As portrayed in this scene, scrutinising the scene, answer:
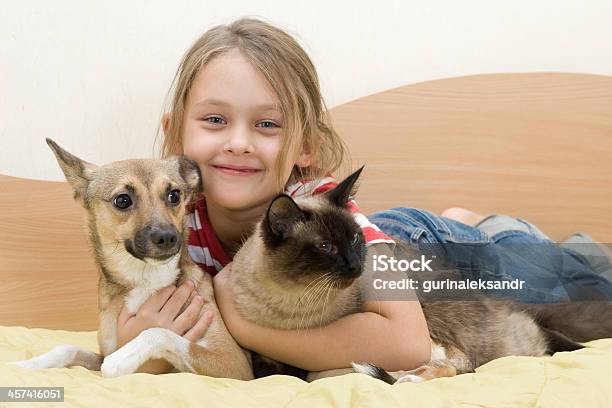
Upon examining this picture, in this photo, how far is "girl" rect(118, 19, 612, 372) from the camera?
176cm

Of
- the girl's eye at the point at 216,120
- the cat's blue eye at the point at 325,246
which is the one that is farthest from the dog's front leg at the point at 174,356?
the girl's eye at the point at 216,120

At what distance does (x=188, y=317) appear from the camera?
1.77 m

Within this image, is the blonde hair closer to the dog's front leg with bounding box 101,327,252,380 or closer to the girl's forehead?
the girl's forehead

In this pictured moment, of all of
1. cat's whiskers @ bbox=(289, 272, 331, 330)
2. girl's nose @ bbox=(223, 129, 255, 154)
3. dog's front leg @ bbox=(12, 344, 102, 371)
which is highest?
girl's nose @ bbox=(223, 129, 255, 154)

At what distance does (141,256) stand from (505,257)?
145cm

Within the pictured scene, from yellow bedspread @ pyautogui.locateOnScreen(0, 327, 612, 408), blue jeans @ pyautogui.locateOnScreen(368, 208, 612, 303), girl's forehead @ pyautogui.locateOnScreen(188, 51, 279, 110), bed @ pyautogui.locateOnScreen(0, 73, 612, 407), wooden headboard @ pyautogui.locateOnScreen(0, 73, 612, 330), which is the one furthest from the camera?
wooden headboard @ pyautogui.locateOnScreen(0, 73, 612, 330)

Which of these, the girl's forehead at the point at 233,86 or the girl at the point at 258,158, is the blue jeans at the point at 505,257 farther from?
the girl's forehead at the point at 233,86

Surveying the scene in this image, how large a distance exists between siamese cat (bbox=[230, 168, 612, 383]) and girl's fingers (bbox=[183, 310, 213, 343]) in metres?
0.09

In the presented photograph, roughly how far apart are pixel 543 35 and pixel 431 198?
104 cm

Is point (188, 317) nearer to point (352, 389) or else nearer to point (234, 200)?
point (234, 200)

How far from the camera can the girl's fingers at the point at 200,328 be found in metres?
1.74

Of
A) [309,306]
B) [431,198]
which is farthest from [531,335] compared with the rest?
[431,198]

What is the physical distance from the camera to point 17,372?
1474mm

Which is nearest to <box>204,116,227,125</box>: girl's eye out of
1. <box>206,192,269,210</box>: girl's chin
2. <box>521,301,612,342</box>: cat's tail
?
<box>206,192,269,210</box>: girl's chin
